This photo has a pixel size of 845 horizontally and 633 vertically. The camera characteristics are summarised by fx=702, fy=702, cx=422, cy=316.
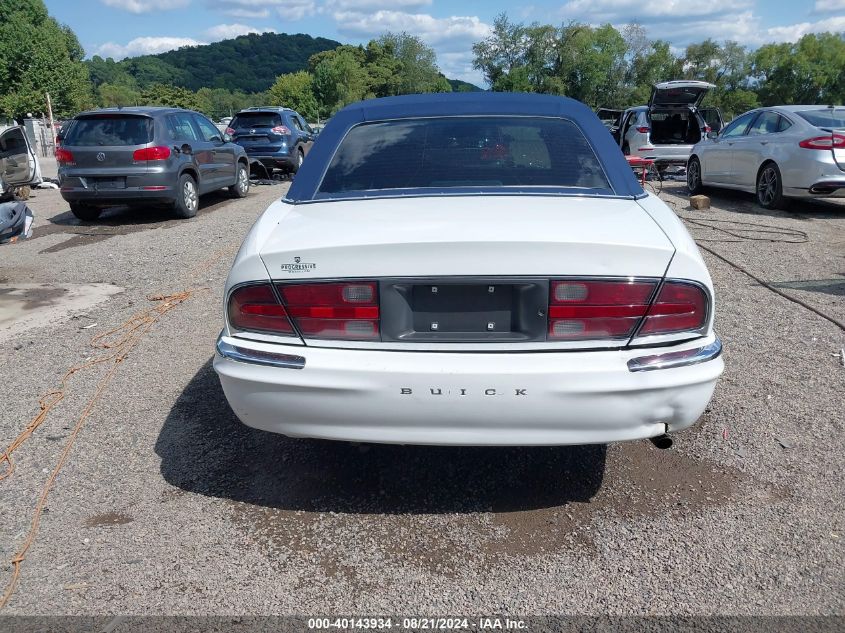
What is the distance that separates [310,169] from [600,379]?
183 cm

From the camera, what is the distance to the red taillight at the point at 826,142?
9.96m

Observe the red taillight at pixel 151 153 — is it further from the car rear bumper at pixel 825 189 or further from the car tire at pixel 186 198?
the car rear bumper at pixel 825 189

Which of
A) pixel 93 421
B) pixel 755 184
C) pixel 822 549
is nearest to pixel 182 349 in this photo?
pixel 93 421

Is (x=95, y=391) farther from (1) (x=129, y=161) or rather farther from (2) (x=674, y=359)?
(1) (x=129, y=161)

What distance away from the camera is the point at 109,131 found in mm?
10688

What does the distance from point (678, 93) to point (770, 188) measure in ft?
15.5

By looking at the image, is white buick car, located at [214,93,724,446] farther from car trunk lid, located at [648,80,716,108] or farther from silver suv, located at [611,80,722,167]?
silver suv, located at [611,80,722,167]

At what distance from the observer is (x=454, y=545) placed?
2803 mm

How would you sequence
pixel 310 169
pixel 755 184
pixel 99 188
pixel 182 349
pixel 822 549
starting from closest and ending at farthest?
pixel 822 549, pixel 310 169, pixel 182 349, pixel 99 188, pixel 755 184

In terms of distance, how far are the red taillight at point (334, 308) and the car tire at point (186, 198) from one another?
922cm

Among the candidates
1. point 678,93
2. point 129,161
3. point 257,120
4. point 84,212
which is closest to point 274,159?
point 257,120

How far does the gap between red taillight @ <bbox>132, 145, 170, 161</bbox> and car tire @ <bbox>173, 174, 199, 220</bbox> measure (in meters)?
0.54

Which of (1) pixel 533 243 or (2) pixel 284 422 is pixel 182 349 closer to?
(2) pixel 284 422

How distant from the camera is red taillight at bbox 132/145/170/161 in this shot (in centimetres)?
1053
